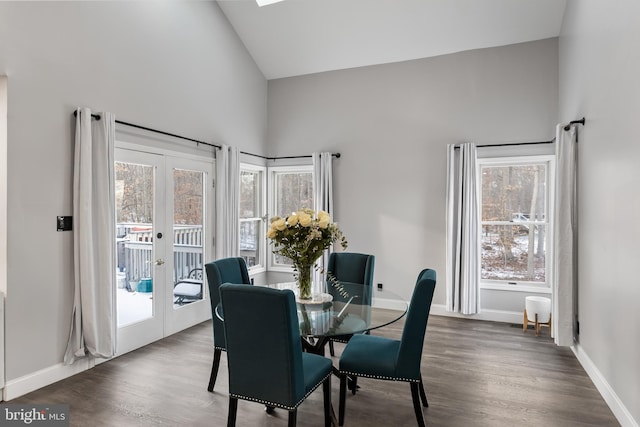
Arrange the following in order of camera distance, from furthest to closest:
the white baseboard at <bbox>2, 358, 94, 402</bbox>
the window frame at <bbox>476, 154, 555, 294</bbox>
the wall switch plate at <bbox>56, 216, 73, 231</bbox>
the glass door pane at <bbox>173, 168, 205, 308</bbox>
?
the window frame at <bbox>476, 154, 555, 294</bbox> → the glass door pane at <bbox>173, 168, 205, 308</bbox> → the wall switch plate at <bbox>56, 216, 73, 231</bbox> → the white baseboard at <bbox>2, 358, 94, 402</bbox>

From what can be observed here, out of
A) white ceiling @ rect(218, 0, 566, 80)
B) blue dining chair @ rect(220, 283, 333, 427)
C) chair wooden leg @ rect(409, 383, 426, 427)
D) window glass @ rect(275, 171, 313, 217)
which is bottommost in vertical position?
chair wooden leg @ rect(409, 383, 426, 427)

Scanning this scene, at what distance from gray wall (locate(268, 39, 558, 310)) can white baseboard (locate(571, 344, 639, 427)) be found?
5.97 feet

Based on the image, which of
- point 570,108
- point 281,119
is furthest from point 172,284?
point 570,108

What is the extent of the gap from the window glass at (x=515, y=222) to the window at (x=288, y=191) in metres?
2.45

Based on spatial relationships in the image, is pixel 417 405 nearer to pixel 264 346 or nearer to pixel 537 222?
pixel 264 346

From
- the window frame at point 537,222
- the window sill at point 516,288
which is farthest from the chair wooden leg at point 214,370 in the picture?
the window sill at point 516,288

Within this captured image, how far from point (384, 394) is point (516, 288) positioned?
2755 mm

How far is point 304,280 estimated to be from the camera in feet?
9.50

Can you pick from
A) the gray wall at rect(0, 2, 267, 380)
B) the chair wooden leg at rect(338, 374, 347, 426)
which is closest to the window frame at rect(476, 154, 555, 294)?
the chair wooden leg at rect(338, 374, 347, 426)

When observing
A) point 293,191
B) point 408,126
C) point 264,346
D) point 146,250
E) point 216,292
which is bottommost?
point 264,346

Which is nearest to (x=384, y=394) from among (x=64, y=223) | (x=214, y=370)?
(x=214, y=370)

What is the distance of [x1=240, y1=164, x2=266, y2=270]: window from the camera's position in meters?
5.76

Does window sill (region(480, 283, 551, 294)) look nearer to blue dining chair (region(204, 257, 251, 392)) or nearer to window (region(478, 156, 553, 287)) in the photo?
window (region(478, 156, 553, 287))

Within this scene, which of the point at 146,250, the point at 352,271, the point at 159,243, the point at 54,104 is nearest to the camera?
the point at 54,104
